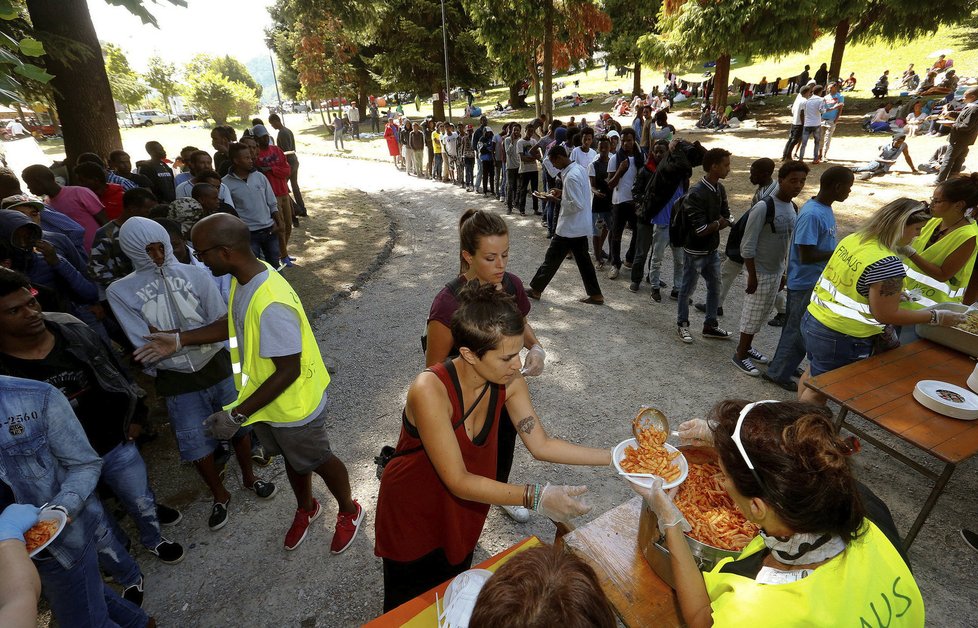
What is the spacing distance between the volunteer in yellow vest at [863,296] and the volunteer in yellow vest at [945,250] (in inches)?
28.7

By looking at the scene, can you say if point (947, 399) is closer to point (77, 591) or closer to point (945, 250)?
point (945, 250)

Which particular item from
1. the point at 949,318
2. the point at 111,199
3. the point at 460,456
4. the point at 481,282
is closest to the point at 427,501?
the point at 460,456

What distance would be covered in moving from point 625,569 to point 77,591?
258 centimetres

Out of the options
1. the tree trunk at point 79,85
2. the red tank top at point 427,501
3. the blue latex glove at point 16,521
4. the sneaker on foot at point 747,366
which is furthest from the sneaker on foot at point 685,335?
the tree trunk at point 79,85

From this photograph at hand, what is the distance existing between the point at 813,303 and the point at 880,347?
751 mm

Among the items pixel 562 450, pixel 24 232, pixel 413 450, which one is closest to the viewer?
pixel 413 450

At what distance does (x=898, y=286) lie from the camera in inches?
127

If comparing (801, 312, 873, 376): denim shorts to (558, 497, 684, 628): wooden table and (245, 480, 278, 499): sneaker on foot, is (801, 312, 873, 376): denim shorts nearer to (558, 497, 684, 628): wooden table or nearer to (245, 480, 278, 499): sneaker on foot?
(558, 497, 684, 628): wooden table

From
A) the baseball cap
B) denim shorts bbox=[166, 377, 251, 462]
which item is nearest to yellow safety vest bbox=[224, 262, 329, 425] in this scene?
denim shorts bbox=[166, 377, 251, 462]

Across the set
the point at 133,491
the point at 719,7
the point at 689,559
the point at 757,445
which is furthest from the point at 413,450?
the point at 719,7

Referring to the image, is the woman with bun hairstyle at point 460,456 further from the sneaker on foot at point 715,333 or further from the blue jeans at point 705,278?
the sneaker on foot at point 715,333

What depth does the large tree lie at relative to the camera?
16938 mm

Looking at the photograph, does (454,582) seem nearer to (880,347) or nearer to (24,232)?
(880,347)

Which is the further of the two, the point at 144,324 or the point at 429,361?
the point at 144,324
